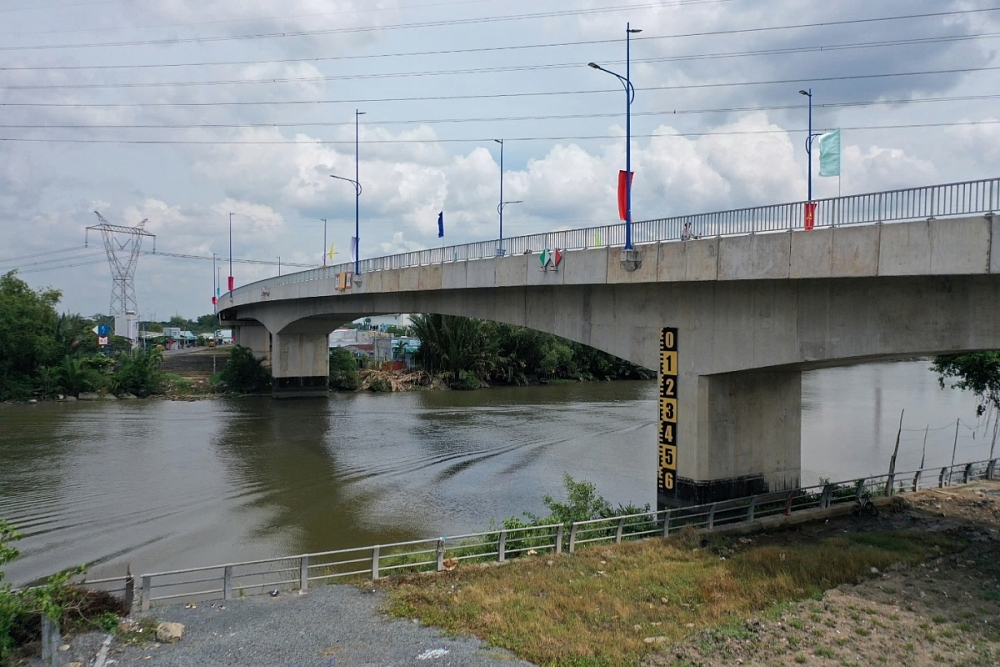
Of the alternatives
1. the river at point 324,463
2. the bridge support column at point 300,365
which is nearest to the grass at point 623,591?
the river at point 324,463

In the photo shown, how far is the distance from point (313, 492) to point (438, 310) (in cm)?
1098

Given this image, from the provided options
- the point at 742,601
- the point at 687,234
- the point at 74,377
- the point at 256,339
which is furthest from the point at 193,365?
the point at 742,601

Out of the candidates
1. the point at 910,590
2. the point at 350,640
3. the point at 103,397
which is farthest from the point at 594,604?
the point at 103,397

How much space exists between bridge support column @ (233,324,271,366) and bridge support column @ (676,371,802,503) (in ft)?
187

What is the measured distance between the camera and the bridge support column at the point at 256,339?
7312 centimetres

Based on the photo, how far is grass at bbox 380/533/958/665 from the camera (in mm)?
11734

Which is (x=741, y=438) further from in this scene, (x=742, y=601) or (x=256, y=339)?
(x=256, y=339)

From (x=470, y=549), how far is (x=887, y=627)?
8806mm

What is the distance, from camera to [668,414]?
20.6 metres

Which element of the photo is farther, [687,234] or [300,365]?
[300,365]

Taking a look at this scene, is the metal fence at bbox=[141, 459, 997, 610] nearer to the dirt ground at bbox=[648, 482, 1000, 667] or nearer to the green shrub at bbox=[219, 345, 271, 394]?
the dirt ground at bbox=[648, 482, 1000, 667]

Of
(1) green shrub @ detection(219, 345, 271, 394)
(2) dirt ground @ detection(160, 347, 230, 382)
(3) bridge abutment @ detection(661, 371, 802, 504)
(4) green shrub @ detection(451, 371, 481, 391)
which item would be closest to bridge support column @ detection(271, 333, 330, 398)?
(1) green shrub @ detection(219, 345, 271, 394)

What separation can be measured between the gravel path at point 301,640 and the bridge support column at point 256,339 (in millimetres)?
59530

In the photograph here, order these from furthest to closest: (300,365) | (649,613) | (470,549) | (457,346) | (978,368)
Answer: (457,346) → (300,365) → (978,368) → (470,549) → (649,613)
